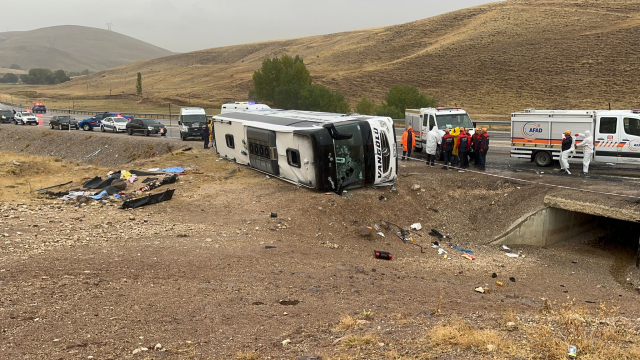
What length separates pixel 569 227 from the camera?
49.0 feet

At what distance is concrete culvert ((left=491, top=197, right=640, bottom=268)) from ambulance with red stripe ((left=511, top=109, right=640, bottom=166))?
102 inches

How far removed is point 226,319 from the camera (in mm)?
7465

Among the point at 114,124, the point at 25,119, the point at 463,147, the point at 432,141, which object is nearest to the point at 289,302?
the point at 463,147

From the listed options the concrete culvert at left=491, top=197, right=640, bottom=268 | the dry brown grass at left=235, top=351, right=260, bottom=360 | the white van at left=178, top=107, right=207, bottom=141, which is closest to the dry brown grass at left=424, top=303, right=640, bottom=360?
the dry brown grass at left=235, top=351, right=260, bottom=360

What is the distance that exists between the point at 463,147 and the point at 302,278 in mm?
10328

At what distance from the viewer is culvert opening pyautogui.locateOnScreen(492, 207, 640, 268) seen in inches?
554

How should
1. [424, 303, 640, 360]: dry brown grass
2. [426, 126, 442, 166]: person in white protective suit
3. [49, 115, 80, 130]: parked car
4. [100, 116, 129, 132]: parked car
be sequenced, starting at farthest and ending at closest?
[49, 115, 80, 130]: parked car < [100, 116, 129, 132]: parked car < [426, 126, 442, 166]: person in white protective suit < [424, 303, 640, 360]: dry brown grass

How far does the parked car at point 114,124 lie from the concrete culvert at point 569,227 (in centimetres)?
3218

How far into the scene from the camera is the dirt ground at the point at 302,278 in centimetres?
647

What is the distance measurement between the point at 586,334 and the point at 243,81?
86494 millimetres

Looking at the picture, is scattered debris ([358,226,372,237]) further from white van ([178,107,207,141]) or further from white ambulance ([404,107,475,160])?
white van ([178,107,207,141])

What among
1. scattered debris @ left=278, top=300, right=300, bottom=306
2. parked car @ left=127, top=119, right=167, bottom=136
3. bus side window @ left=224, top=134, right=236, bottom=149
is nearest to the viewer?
scattered debris @ left=278, top=300, right=300, bottom=306

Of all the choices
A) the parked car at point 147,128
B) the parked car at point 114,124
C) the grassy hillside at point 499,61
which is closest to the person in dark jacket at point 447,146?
the parked car at point 147,128

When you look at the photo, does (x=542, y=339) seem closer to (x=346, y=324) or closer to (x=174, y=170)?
(x=346, y=324)
